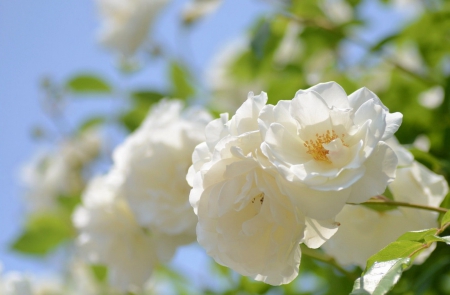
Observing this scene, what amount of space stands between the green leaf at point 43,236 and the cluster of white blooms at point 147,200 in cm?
49

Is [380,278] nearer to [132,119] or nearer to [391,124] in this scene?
[391,124]

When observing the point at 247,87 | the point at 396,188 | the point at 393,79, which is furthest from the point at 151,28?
the point at 396,188

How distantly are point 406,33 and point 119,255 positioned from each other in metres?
0.84

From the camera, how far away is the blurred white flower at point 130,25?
1758 millimetres

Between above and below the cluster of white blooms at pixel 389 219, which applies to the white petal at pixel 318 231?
above

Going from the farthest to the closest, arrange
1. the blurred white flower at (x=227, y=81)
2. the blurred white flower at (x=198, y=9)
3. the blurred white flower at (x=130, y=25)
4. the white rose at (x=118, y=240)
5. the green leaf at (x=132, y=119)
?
the blurred white flower at (x=227, y=81) < the blurred white flower at (x=130, y=25) < the green leaf at (x=132, y=119) < the blurred white flower at (x=198, y=9) < the white rose at (x=118, y=240)

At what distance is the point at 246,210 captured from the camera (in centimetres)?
62

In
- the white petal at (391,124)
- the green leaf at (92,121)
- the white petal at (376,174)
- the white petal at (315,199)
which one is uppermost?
the green leaf at (92,121)

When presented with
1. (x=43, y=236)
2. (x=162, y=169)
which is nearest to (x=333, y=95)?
(x=162, y=169)

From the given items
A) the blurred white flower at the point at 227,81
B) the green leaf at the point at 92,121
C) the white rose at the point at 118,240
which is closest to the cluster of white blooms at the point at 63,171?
the green leaf at the point at 92,121

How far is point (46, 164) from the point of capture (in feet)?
7.69

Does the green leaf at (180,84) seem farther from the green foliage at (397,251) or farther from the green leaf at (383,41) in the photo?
Result: the green foliage at (397,251)

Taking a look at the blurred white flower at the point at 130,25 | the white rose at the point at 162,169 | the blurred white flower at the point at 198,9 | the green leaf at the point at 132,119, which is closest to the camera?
the white rose at the point at 162,169

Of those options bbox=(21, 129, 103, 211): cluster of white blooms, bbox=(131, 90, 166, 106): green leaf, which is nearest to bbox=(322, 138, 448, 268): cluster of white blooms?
bbox=(131, 90, 166, 106): green leaf
